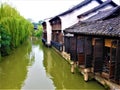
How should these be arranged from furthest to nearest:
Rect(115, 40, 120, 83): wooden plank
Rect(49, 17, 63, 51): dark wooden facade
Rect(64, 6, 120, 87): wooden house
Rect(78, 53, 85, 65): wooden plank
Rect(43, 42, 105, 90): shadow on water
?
Rect(49, 17, 63, 51): dark wooden facade, Rect(78, 53, 85, 65): wooden plank, Rect(43, 42, 105, 90): shadow on water, Rect(64, 6, 120, 87): wooden house, Rect(115, 40, 120, 83): wooden plank

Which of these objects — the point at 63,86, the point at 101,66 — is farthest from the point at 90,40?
the point at 63,86

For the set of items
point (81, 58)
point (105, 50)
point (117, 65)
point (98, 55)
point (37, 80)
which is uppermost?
point (105, 50)

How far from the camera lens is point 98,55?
33.6 feet

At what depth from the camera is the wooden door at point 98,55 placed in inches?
401

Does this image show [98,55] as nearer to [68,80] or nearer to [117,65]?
[117,65]

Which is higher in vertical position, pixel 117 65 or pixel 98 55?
pixel 98 55

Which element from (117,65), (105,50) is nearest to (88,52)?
(105,50)

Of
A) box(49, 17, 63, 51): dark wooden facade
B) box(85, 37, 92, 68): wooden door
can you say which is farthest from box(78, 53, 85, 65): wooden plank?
box(49, 17, 63, 51): dark wooden facade

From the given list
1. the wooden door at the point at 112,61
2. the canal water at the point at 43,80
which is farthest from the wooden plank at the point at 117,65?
the canal water at the point at 43,80

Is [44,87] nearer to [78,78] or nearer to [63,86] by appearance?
[63,86]

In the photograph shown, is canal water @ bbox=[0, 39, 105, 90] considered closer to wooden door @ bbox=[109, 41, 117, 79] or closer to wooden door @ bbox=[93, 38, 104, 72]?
wooden door @ bbox=[93, 38, 104, 72]

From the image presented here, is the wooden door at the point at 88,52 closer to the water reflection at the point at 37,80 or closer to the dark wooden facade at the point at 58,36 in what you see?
the water reflection at the point at 37,80

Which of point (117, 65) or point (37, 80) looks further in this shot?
point (37, 80)

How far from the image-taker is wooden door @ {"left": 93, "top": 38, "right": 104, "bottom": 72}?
10.2 m
